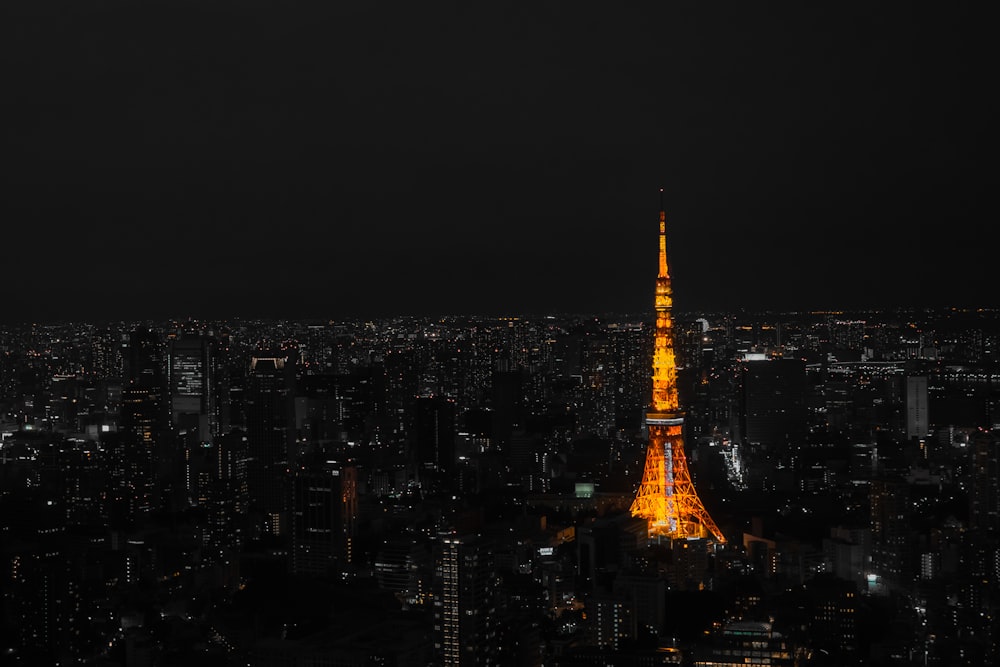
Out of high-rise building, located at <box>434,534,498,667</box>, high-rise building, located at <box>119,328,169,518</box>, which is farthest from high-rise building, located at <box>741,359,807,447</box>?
high-rise building, located at <box>119,328,169,518</box>

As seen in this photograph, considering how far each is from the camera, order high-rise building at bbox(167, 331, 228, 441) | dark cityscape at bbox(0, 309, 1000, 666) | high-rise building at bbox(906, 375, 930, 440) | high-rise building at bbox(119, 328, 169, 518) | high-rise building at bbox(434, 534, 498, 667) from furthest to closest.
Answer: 1. high-rise building at bbox(167, 331, 228, 441)
2. high-rise building at bbox(119, 328, 169, 518)
3. high-rise building at bbox(906, 375, 930, 440)
4. dark cityscape at bbox(0, 309, 1000, 666)
5. high-rise building at bbox(434, 534, 498, 667)

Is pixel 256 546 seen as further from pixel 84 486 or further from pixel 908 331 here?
pixel 908 331

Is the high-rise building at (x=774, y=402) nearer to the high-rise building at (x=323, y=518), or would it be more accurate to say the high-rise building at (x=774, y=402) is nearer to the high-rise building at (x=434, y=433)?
the high-rise building at (x=434, y=433)

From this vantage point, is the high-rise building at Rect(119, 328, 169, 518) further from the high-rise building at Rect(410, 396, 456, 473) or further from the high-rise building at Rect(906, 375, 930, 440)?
the high-rise building at Rect(906, 375, 930, 440)

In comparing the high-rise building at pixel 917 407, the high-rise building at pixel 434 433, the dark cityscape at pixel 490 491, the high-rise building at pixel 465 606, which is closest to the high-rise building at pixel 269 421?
the dark cityscape at pixel 490 491

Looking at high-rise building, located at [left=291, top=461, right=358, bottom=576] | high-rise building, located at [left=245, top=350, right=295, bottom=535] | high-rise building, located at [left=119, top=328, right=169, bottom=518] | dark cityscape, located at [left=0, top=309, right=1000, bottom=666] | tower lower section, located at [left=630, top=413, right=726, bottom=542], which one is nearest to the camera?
dark cityscape, located at [left=0, top=309, right=1000, bottom=666]

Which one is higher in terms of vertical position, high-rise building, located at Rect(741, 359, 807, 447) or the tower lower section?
high-rise building, located at Rect(741, 359, 807, 447)

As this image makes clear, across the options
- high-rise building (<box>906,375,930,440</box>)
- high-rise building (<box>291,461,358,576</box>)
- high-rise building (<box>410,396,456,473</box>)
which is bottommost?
high-rise building (<box>291,461,358,576</box>)

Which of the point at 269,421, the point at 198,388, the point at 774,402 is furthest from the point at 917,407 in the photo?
the point at 198,388

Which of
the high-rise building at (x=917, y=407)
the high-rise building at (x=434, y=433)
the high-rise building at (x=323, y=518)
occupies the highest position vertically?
the high-rise building at (x=917, y=407)
